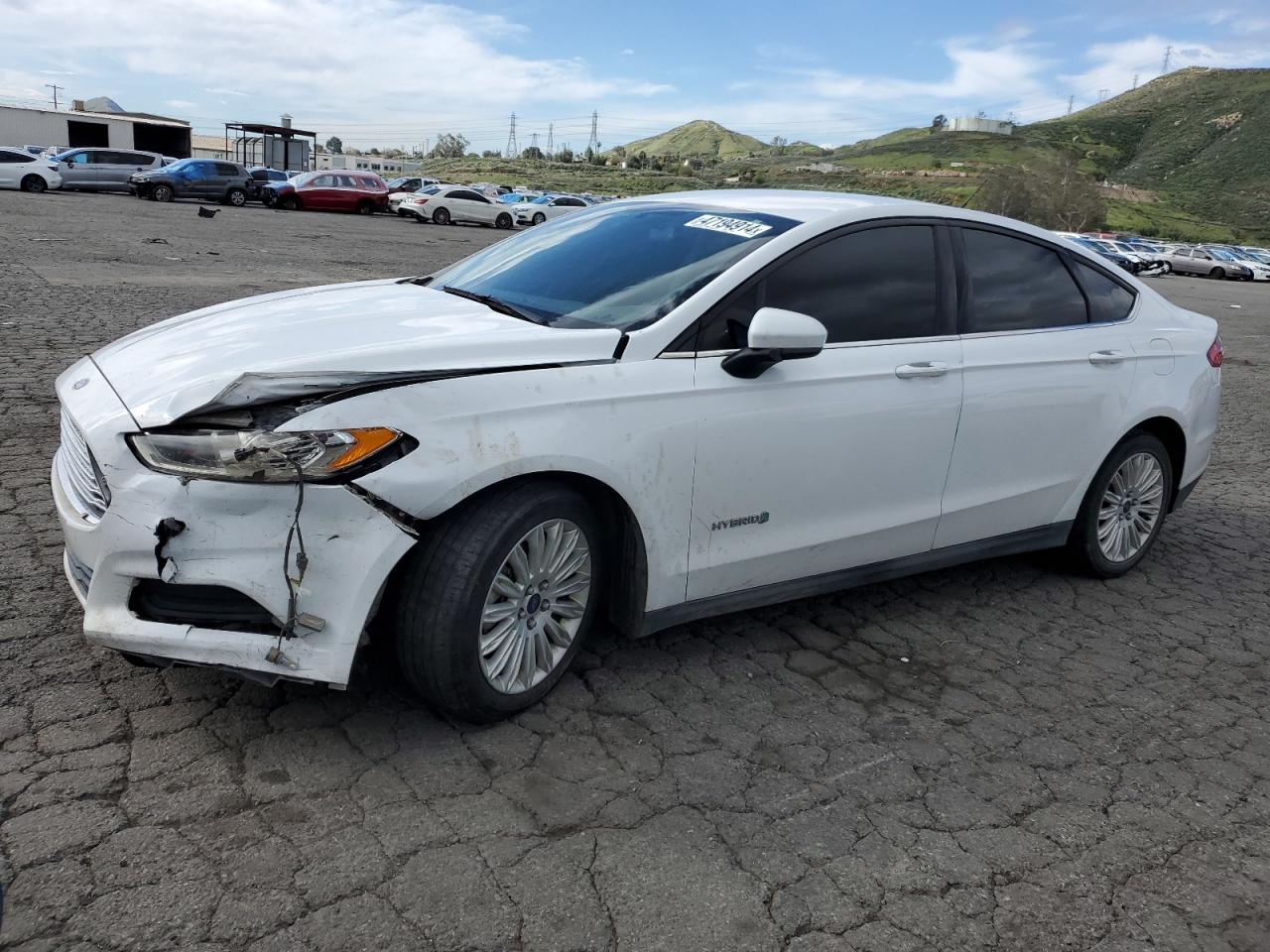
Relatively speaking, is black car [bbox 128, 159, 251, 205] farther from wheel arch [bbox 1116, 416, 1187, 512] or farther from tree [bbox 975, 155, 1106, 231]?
tree [bbox 975, 155, 1106, 231]

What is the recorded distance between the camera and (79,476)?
3.05 meters

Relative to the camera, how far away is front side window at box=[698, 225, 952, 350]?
351cm

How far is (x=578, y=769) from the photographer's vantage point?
3.01m

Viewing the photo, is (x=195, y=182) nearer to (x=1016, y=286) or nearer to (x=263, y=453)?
(x=1016, y=286)

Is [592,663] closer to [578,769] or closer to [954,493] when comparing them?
[578,769]

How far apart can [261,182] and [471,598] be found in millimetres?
40555

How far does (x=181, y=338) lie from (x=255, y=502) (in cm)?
95

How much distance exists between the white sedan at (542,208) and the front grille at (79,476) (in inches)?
1389

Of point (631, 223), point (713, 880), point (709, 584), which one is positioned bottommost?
point (713, 880)

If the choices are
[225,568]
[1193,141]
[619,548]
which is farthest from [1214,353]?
[1193,141]

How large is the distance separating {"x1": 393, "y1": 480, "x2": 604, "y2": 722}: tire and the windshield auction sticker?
1.25 m

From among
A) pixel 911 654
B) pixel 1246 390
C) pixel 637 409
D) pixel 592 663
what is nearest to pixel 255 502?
pixel 637 409

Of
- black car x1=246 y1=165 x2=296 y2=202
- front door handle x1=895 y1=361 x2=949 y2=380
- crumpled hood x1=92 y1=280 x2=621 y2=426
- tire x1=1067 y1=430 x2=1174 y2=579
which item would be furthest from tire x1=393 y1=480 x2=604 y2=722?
black car x1=246 y1=165 x2=296 y2=202

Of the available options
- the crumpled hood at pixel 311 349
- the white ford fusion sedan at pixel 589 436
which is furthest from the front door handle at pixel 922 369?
the crumpled hood at pixel 311 349
